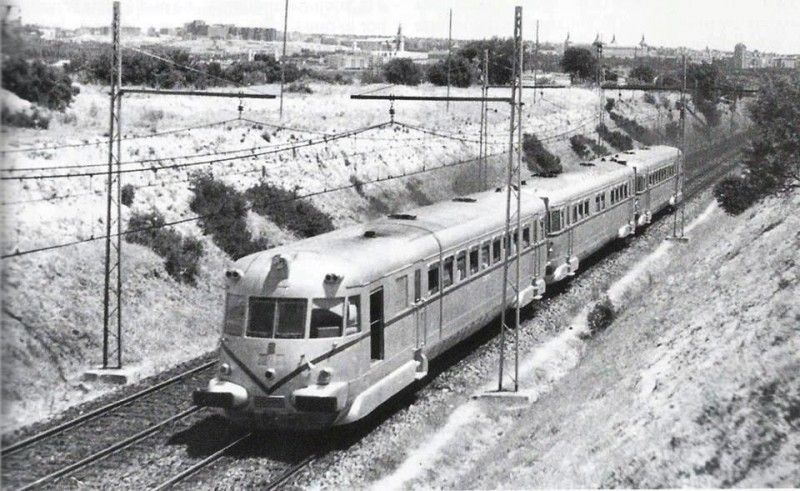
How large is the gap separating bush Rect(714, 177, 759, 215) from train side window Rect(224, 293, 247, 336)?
26.7 metres

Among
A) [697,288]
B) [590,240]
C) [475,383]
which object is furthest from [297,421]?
[590,240]

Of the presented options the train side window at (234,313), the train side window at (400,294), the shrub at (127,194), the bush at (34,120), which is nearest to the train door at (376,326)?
the train side window at (400,294)

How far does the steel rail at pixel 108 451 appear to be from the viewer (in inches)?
563

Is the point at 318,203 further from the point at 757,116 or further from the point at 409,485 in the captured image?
the point at 409,485

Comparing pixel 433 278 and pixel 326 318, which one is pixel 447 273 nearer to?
pixel 433 278

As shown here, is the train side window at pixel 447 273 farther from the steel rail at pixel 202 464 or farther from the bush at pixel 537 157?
the bush at pixel 537 157

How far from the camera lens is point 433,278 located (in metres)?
18.5

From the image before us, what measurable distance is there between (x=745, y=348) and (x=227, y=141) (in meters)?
32.1

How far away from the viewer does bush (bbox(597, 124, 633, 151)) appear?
79.1 meters

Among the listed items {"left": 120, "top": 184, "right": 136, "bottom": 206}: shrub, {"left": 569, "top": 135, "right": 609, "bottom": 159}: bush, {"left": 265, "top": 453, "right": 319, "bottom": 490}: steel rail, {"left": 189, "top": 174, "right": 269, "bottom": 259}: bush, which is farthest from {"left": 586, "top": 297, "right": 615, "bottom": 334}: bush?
{"left": 569, "top": 135, "right": 609, "bottom": 159}: bush

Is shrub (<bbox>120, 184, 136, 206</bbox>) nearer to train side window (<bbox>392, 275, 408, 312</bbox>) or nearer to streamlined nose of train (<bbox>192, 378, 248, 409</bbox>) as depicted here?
train side window (<bbox>392, 275, 408, 312</bbox>)

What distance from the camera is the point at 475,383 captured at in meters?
20.2

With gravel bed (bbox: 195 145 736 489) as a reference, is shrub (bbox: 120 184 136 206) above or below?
above

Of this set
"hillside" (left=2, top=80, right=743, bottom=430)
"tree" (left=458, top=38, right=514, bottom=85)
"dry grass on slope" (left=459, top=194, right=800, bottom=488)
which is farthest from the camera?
"tree" (left=458, top=38, right=514, bottom=85)
